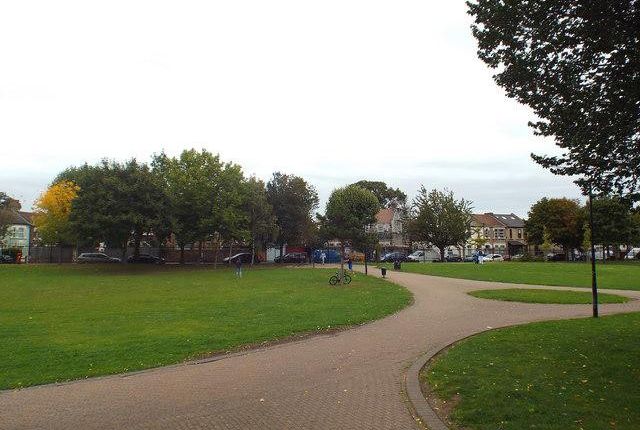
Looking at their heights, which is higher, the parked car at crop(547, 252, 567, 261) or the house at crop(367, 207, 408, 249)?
the house at crop(367, 207, 408, 249)

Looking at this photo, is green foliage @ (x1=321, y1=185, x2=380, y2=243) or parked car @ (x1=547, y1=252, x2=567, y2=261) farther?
parked car @ (x1=547, y1=252, x2=567, y2=261)

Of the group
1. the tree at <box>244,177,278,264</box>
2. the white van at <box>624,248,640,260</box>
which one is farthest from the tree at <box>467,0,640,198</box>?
the white van at <box>624,248,640,260</box>

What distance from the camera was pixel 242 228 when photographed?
47219mm

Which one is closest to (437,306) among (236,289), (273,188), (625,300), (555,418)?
(625,300)

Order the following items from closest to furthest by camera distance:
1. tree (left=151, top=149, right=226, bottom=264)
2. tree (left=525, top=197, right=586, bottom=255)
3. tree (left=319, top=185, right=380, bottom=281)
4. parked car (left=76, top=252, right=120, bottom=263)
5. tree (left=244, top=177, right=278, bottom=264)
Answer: tree (left=319, top=185, right=380, bottom=281), tree (left=151, top=149, right=226, bottom=264), tree (left=244, top=177, right=278, bottom=264), parked car (left=76, top=252, right=120, bottom=263), tree (left=525, top=197, right=586, bottom=255)

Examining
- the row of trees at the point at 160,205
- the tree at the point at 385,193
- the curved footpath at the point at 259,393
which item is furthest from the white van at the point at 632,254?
the curved footpath at the point at 259,393

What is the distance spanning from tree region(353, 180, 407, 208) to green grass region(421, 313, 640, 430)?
8694 centimetres

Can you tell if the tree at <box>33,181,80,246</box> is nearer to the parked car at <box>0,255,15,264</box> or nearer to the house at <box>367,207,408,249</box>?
the parked car at <box>0,255,15,264</box>

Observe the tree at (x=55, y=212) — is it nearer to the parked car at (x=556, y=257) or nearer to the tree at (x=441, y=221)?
the tree at (x=441, y=221)

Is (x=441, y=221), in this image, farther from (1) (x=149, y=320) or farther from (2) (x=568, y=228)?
(1) (x=149, y=320)

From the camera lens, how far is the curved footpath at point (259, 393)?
6.31 meters

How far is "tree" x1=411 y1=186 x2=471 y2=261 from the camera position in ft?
230

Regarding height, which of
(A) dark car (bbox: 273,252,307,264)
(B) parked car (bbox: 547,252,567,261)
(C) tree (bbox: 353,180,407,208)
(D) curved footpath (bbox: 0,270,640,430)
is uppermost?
(C) tree (bbox: 353,180,407,208)

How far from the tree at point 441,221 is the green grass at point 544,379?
2320 inches
